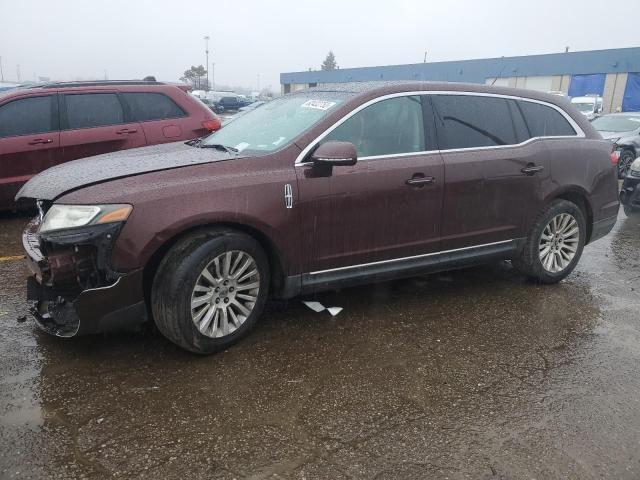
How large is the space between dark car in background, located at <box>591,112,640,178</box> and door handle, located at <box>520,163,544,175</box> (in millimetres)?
7869

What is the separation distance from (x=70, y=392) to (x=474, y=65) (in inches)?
1757

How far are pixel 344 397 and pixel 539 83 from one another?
137 ft

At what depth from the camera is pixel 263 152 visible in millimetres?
3547

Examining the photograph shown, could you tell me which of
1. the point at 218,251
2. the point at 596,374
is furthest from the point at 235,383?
the point at 596,374

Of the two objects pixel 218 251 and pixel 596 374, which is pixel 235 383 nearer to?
pixel 218 251

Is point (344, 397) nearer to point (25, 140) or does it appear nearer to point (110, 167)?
point (110, 167)

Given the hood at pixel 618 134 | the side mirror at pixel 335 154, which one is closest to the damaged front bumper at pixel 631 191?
the hood at pixel 618 134

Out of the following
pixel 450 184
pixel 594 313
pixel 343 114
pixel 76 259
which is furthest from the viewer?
pixel 594 313

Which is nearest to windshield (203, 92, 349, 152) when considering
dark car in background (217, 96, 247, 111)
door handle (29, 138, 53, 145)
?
door handle (29, 138, 53, 145)

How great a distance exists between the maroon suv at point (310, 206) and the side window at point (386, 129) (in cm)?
1

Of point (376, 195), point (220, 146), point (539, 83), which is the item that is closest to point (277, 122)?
point (220, 146)

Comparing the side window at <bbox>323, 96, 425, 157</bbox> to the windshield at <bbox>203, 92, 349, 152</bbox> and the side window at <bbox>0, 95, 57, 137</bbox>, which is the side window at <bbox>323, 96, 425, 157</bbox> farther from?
the side window at <bbox>0, 95, 57, 137</bbox>

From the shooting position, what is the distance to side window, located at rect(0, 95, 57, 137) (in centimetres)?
614

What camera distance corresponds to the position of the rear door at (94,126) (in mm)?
6367
